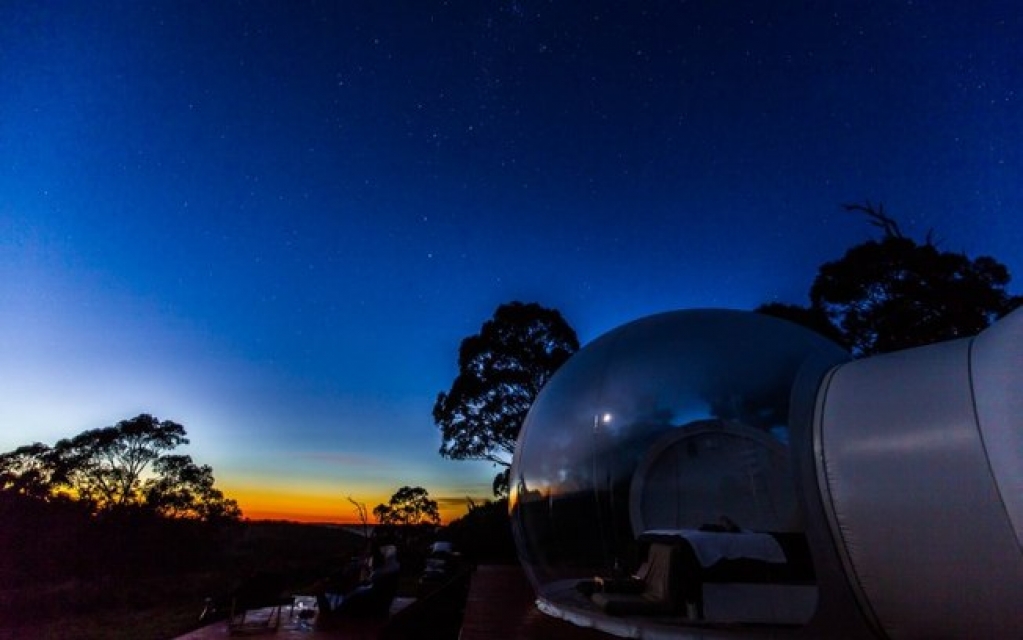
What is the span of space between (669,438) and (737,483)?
1.93 feet

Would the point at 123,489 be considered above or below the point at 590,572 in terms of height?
above

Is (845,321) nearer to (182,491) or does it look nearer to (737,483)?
(737,483)

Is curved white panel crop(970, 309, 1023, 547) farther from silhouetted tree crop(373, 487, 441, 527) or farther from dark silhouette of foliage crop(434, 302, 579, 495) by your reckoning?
silhouetted tree crop(373, 487, 441, 527)

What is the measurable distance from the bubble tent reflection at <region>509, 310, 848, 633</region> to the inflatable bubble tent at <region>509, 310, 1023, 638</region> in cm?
1

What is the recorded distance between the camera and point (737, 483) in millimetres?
4461

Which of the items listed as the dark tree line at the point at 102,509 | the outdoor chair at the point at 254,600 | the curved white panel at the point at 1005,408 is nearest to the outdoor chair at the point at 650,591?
the curved white panel at the point at 1005,408

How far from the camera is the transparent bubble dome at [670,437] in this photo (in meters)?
4.31

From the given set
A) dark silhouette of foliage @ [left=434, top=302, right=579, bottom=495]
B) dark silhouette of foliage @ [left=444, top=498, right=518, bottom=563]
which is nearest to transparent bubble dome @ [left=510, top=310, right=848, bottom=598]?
dark silhouette of foliage @ [left=444, top=498, right=518, bottom=563]

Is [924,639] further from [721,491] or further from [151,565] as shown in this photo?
[151,565]

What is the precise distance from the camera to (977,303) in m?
18.3

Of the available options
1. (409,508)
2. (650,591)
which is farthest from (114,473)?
(650,591)

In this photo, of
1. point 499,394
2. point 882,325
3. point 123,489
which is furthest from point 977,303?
point 123,489

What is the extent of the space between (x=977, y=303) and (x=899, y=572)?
64.7 feet

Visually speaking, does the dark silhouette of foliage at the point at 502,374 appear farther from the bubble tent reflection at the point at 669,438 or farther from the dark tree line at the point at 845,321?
the bubble tent reflection at the point at 669,438
